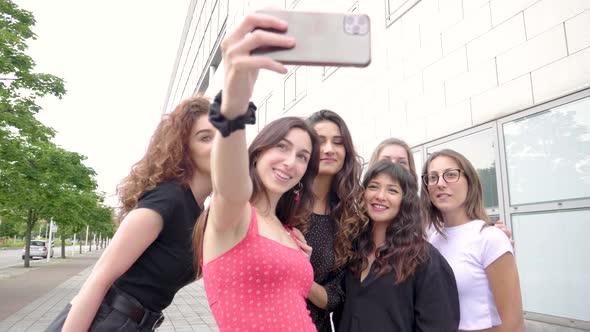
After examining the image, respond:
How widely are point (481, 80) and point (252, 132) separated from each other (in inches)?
481

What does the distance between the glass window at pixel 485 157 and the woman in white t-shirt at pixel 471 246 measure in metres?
2.68

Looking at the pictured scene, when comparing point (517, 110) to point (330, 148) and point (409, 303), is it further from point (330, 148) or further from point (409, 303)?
point (409, 303)

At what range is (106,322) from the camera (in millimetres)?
1562

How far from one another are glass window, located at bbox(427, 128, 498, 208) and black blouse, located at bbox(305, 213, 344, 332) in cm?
338

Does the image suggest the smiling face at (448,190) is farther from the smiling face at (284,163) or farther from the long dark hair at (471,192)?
the smiling face at (284,163)

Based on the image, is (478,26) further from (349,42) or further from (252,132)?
(252,132)

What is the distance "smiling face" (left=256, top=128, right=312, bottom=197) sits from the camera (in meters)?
1.60

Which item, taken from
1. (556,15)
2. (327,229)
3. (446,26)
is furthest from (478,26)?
(327,229)

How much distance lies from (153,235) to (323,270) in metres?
0.89

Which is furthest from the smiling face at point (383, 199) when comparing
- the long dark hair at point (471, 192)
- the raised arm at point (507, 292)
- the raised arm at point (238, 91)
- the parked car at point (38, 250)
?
the parked car at point (38, 250)

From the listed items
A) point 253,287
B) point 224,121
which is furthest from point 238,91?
point 253,287

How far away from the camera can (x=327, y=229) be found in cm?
223

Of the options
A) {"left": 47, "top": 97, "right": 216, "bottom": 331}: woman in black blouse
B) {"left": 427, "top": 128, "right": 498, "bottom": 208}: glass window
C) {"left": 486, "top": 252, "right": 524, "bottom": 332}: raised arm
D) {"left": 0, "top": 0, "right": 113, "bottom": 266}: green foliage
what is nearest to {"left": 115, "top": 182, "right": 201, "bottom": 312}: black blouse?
{"left": 47, "top": 97, "right": 216, "bottom": 331}: woman in black blouse

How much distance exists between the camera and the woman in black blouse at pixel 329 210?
208 cm
